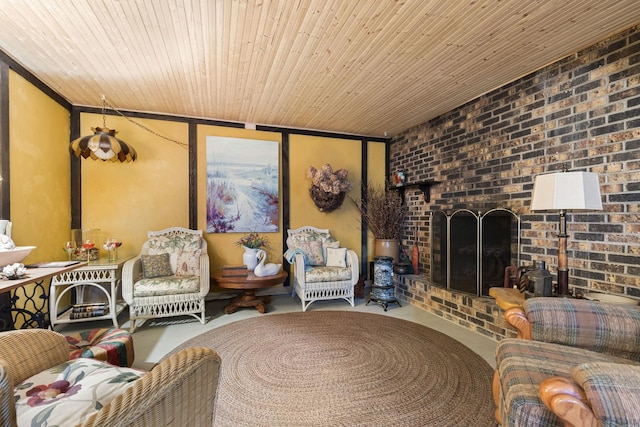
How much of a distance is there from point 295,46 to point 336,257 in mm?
2389

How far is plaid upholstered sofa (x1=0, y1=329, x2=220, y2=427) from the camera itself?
59 cm

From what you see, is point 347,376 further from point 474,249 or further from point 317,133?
point 317,133

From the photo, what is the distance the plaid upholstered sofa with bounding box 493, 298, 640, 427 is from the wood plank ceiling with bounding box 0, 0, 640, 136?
1.83 m

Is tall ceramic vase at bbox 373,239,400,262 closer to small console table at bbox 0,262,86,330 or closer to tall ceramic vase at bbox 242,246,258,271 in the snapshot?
tall ceramic vase at bbox 242,246,258,271

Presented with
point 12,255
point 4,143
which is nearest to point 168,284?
point 12,255

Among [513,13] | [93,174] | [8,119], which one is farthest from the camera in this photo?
[93,174]

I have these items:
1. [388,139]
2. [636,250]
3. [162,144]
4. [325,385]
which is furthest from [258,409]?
[388,139]

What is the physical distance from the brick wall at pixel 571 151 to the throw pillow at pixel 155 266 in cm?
299

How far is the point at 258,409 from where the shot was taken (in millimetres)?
1558

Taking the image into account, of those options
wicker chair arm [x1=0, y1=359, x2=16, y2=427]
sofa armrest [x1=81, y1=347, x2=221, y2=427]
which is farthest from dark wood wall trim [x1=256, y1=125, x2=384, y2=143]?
wicker chair arm [x1=0, y1=359, x2=16, y2=427]

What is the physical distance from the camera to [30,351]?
1160 millimetres

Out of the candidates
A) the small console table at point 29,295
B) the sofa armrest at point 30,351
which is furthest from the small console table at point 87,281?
the sofa armrest at point 30,351

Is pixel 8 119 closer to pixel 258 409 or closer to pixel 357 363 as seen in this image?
pixel 258 409

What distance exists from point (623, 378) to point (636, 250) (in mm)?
1633
